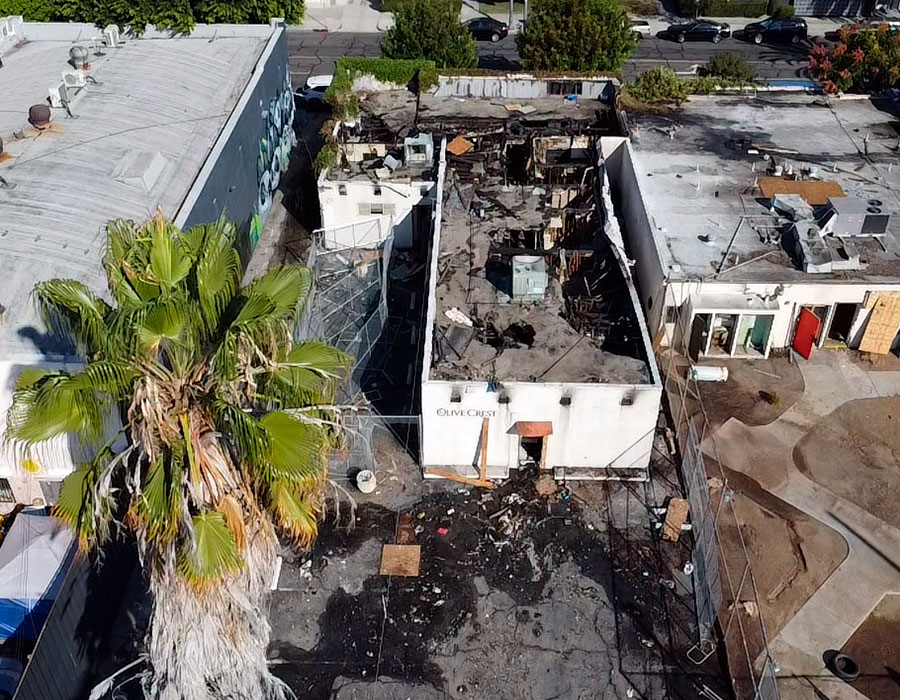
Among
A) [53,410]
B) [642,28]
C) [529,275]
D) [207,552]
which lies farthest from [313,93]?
[207,552]

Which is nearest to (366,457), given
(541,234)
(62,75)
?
(541,234)

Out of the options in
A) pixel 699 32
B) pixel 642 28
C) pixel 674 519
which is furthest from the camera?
pixel 642 28

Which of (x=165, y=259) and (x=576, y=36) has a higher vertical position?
(x=165, y=259)

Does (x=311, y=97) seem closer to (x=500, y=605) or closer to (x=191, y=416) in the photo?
(x=500, y=605)

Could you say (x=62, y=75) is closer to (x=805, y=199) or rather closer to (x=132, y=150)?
(x=132, y=150)

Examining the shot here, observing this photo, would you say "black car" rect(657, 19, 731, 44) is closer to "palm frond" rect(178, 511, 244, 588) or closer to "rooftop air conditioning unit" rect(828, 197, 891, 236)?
"rooftop air conditioning unit" rect(828, 197, 891, 236)

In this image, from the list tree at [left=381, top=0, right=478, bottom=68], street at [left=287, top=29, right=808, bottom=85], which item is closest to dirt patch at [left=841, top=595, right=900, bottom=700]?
tree at [left=381, top=0, right=478, bottom=68]

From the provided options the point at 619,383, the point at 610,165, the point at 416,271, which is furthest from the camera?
the point at 610,165
